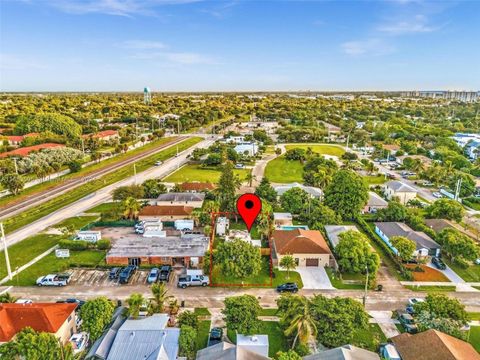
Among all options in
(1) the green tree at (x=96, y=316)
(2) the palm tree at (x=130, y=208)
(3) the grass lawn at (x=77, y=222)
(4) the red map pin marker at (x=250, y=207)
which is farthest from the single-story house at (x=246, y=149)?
(1) the green tree at (x=96, y=316)

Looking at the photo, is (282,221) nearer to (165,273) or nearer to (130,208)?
(165,273)

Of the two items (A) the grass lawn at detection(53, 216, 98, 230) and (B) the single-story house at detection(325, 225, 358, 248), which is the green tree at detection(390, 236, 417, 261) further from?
(A) the grass lawn at detection(53, 216, 98, 230)

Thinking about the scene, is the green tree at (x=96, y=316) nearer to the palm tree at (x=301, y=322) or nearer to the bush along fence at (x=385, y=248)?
the palm tree at (x=301, y=322)

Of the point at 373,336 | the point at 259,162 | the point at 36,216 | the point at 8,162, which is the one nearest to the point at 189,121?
the point at 259,162

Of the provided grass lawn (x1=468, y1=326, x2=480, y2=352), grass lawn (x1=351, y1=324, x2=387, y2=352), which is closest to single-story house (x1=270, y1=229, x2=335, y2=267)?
grass lawn (x1=351, y1=324, x2=387, y2=352)

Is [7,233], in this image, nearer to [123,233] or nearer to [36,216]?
[36,216]

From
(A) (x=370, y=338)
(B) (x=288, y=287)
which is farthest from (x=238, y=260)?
(A) (x=370, y=338)

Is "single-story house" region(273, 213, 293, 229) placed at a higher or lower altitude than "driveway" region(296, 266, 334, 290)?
higher
